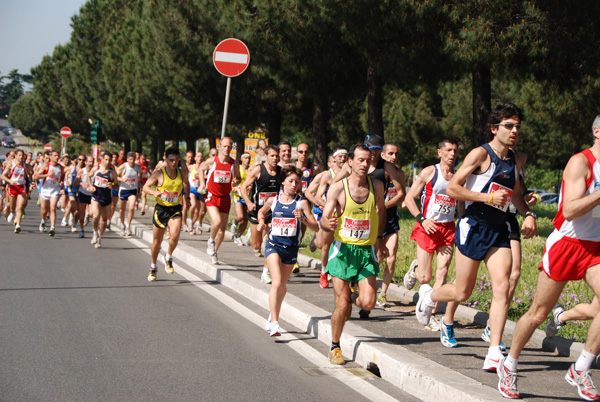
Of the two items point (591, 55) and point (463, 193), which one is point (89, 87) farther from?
point (463, 193)

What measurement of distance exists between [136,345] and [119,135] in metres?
58.2

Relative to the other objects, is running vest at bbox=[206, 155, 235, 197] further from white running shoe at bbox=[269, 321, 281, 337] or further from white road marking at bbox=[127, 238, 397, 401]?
white running shoe at bbox=[269, 321, 281, 337]

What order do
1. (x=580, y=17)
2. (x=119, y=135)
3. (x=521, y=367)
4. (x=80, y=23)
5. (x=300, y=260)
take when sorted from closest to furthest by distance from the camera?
(x=521, y=367), (x=300, y=260), (x=580, y=17), (x=119, y=135), (x=80, y=23)

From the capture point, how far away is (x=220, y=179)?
497 inches

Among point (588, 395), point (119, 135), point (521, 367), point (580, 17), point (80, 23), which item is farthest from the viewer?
point (80, 23)

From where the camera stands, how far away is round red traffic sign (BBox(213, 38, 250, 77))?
13.2 meters

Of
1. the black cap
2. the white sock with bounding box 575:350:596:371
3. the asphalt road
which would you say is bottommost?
the asphalt road

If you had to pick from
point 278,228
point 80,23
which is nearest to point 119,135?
point 80,23

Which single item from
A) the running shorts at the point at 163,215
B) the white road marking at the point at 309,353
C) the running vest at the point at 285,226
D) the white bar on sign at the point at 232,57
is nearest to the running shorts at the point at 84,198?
the white bar on sign at the point at 232,57

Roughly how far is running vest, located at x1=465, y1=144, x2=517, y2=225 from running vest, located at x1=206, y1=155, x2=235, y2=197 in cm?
691

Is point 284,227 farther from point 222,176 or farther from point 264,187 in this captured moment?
point 222,176

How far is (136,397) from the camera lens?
5.39 metres

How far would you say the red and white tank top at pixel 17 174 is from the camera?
19047mm

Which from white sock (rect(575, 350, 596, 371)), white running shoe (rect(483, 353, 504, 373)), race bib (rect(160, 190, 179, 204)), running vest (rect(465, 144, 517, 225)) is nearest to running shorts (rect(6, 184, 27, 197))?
race bib (rect(160, 190, 179, 204))
